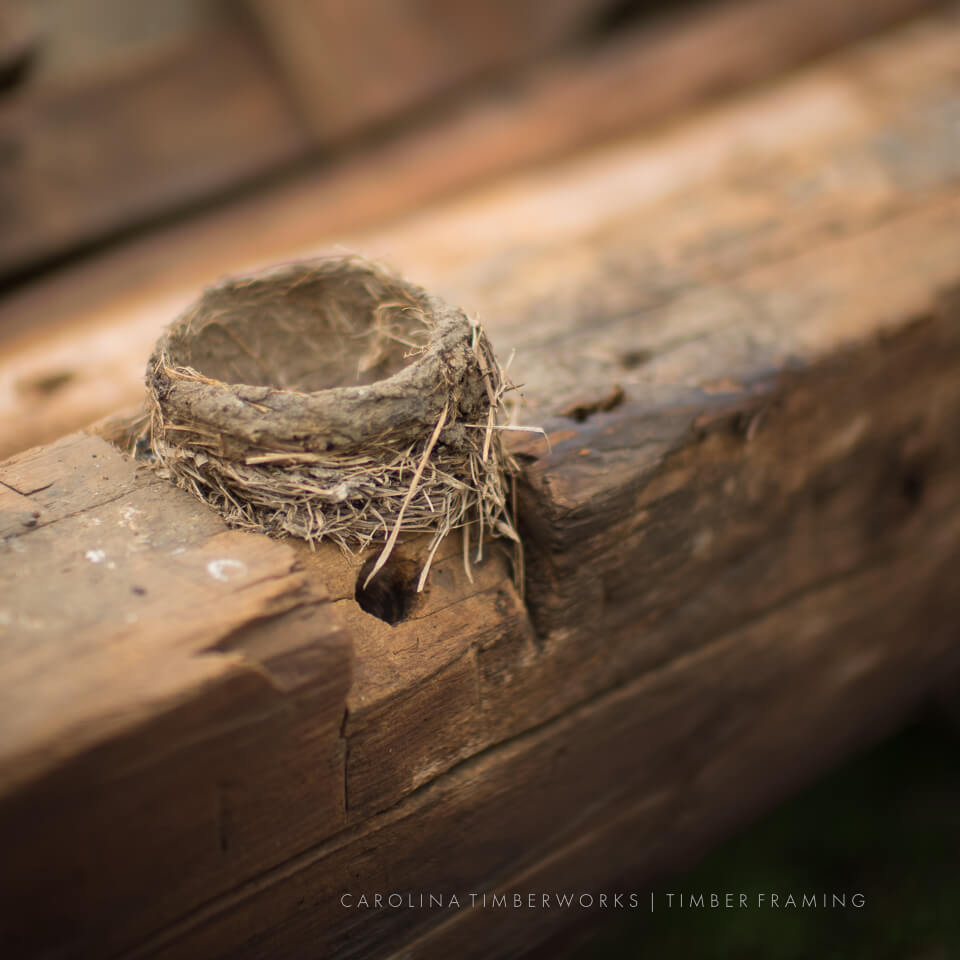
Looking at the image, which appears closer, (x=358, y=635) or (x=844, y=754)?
(x=358, y=635)

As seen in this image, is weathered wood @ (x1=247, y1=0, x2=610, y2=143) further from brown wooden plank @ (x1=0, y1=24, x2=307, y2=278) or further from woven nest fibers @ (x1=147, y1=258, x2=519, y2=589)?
woven nest fibers @ (x1=147, y1=258, x2=519, y2=589)

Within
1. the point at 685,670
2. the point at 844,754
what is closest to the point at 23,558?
the point at 685,670

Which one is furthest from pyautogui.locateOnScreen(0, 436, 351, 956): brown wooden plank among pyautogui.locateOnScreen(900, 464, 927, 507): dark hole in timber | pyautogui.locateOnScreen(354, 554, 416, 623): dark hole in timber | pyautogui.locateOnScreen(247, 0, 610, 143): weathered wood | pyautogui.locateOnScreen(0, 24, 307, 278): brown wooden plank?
pyautogui.locateOnScreen(247, 0, 610, 143): weathered wood

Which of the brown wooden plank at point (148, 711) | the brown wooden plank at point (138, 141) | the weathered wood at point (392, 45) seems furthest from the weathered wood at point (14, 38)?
the brown wooden plank at point (148, 711)

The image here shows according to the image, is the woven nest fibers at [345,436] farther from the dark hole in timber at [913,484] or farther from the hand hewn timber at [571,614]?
the dark hole in timber at [913,484]

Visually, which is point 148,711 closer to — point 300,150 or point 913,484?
point 913,484

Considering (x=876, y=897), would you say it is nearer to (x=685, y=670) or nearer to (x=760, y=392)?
(x=685, y=670)
